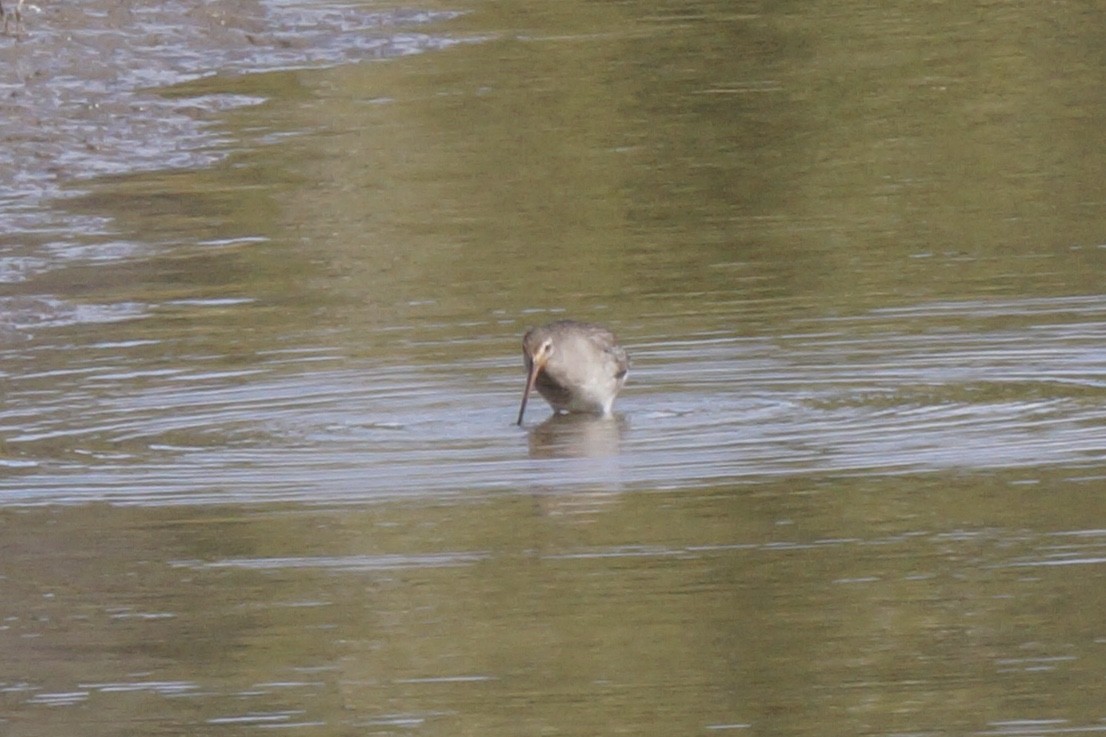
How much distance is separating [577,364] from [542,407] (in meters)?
0.72

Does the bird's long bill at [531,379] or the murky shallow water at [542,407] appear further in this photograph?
the bird's long bill at [531,379]

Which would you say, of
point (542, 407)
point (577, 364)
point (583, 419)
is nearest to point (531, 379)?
point (577, 364)

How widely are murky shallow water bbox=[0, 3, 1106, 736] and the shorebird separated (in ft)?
0.56

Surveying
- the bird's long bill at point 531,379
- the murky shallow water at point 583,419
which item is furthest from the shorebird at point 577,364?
the murky shallow water at point 583,419

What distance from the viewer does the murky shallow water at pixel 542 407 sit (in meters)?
7.25

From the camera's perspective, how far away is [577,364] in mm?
10727

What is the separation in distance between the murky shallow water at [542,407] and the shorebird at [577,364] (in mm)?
172

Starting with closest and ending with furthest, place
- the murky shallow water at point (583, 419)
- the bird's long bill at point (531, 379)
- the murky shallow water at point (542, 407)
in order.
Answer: the murky shallow water at point (542, 407)
the murky shallow water at point (583, 419)
the bird's long bill at point (531, 379)

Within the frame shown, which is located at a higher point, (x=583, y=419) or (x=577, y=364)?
(x=577, y=364)

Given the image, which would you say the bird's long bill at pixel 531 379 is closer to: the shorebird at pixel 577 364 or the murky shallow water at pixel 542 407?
the shorebird at pixel 577 364

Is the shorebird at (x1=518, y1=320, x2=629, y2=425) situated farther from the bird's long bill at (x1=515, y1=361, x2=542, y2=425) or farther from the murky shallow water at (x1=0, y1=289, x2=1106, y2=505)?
the murky shallow water at (x1=0, y1=289, x2=1106, y2=505)

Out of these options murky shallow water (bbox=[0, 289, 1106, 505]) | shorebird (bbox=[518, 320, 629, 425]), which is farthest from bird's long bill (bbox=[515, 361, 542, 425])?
murky shallow water (bbox=[0, 289, 1106, 505])

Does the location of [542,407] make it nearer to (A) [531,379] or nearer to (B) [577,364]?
(A) [531,379]

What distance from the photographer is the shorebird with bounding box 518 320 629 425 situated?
10766 millimetres
